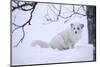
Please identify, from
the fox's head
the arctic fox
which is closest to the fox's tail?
the arctic fox

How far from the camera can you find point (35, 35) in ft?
6.37

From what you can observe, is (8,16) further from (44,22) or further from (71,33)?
(71,33)

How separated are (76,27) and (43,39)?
17.4 inches

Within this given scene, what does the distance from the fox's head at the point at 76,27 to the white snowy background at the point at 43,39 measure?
5 cm

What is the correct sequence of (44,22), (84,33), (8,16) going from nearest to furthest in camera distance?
1. (8,16)
2. (44,22)
3. (84,33)

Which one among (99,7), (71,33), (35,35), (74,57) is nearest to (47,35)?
(35,35)

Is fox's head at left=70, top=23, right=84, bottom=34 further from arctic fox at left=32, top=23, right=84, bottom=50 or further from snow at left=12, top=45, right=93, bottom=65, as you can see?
snow at left=12, top=45, right=93, bottom=65

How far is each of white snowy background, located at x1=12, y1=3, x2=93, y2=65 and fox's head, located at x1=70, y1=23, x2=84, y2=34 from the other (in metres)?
0.05

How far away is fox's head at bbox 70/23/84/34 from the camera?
209cm

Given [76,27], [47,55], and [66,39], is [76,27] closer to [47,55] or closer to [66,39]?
[66,39]

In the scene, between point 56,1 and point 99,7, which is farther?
point 99,7

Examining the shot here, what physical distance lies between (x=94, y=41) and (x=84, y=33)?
0.56 feet

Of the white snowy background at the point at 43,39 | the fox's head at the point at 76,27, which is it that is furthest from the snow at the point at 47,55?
the fox's head at the point at 76,27

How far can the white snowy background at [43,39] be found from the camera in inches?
73.9
